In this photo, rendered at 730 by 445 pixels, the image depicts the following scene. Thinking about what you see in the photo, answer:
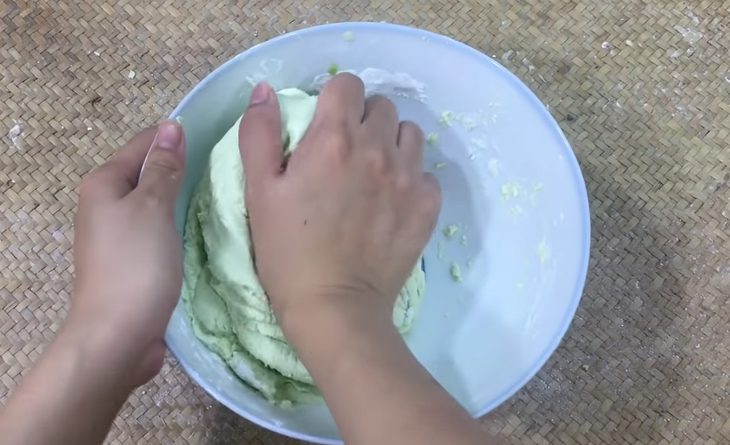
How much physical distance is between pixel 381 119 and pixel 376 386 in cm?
22

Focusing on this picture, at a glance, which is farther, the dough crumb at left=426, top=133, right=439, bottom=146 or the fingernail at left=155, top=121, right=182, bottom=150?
the dough crumb at left=426, top=133, right=439, bottom=146

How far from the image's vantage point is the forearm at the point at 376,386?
17.2 inches

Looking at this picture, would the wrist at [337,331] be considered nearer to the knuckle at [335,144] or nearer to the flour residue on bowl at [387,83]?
the knuckle at [335,144]

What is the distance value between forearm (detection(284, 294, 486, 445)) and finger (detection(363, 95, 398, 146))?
0.49ft

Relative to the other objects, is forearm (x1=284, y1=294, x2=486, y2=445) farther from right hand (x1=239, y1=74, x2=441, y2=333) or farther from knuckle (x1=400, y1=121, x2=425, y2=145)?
knuckle (x1=400, y1=121, x2=425, y2=145)

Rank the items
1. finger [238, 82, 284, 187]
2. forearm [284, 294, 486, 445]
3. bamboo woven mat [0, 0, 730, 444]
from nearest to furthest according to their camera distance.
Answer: forearm [284, 294, 486, 445] → finger [238, 82, 284, 187] → bamboo woven mat [0, 0, 730, 444]

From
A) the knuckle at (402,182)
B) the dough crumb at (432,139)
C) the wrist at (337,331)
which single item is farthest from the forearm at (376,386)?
the dough crumb at (432,139)

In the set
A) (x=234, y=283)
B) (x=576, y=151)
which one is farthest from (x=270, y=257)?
(x=576, y=151)

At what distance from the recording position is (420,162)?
597 mm

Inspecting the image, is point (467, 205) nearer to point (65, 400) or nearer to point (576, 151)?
point (576, 151)

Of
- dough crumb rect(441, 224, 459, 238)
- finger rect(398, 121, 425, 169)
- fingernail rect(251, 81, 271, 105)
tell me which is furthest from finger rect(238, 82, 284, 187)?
dough crumb rect(441, 224, 459, 238)

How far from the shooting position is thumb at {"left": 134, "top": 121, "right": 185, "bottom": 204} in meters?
0.53

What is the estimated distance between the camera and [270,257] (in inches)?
21.4

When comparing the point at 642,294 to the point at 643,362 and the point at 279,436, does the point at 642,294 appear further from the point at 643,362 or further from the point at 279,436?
the point at 279,436
